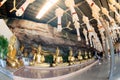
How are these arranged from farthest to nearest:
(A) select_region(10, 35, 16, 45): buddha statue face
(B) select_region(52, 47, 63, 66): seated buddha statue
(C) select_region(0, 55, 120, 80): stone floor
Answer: (C) select_region(0, 55, 120, 80): stone floor, (B) select_region(52, 47, 63, 66): seated buddha statue, (A) select_region(10, 35, 16, 45): buddha statue face

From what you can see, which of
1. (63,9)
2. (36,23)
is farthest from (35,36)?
(63,9)

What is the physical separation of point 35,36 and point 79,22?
0.90 feet

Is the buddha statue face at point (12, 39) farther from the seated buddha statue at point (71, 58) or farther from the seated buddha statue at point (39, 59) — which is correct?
the seated buddha statue at point (71, 58)

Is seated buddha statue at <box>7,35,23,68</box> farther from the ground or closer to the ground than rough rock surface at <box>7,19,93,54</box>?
closer to the ground

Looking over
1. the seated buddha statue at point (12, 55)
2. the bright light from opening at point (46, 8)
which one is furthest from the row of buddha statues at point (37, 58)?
the bright light from opening at point (46, 8)

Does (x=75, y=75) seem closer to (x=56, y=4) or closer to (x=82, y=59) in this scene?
(x=82, y=59)

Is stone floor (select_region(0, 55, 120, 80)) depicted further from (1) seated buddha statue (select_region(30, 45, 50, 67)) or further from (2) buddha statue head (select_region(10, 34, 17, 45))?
(2) buddha statue head (select_region(10, 34, 17, 45))

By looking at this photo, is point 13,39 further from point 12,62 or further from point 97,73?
point 97,73

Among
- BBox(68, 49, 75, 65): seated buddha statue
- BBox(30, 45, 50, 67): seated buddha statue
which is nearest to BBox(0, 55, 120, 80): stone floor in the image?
BBox(68, 49, 75, 65): seated buddha statue

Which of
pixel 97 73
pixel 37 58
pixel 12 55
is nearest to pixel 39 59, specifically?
pixel 37 58

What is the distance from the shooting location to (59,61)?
1059 millimetres

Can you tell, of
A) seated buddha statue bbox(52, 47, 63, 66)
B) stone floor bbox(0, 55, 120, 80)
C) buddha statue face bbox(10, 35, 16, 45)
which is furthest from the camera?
stone floor bbox(0, 55, 120, 80)

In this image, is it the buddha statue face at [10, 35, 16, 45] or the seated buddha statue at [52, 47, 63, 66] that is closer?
the buddha statue face at [10, 35, 16, 45]

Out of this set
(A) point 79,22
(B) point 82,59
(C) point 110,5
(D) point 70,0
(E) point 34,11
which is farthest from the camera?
(C) point 110,5
